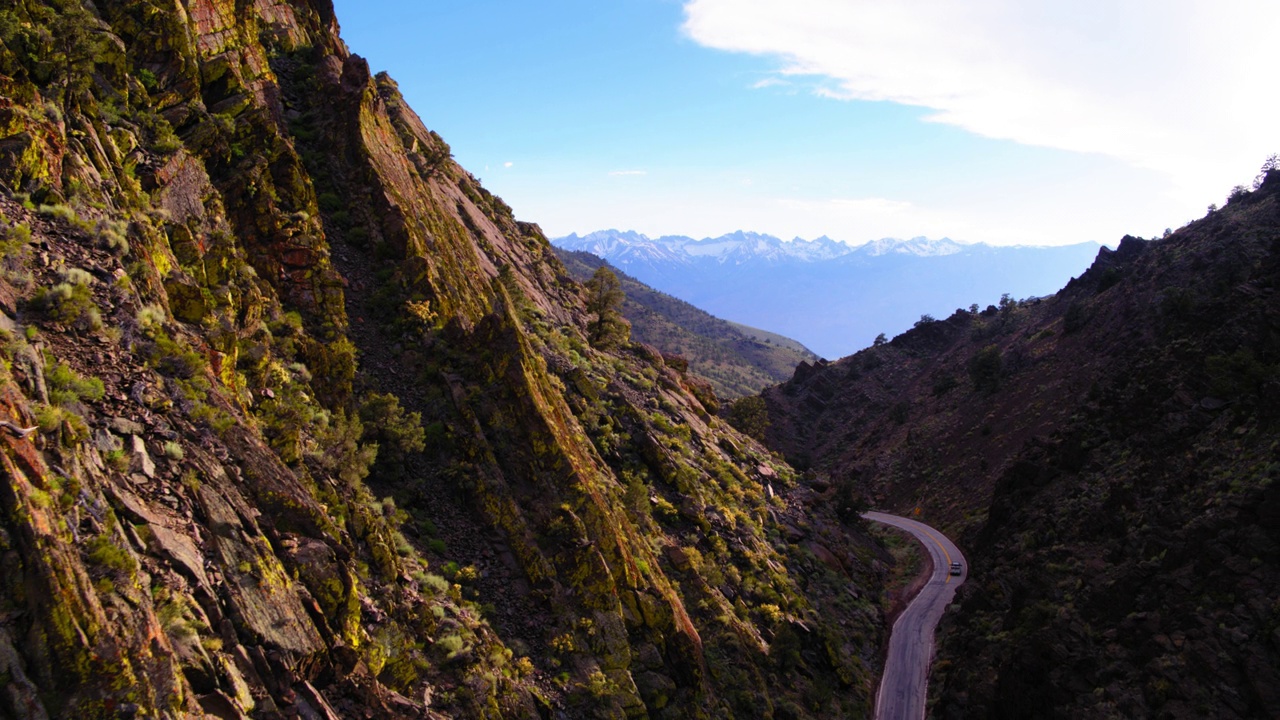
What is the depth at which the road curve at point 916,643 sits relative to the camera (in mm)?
28344

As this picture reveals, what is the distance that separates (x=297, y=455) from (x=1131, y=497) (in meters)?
35.2

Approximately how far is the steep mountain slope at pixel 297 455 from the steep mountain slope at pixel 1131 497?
8109 millimetres

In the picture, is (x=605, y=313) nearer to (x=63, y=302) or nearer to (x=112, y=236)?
(x=112, y=236)

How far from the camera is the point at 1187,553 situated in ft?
79.3

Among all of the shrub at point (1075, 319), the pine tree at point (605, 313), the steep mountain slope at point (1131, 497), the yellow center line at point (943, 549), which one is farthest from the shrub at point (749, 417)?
the shrub at point (1075, 319)

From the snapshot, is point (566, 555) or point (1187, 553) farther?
point (1187, 553)

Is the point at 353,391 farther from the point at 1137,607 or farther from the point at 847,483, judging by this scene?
the point at 847,483

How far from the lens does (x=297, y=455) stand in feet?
47.4

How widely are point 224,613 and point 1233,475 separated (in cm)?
3505

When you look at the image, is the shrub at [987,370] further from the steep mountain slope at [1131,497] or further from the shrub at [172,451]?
the shrub at [172,451]

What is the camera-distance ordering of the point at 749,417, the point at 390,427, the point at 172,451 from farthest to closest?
the point at 749,417, the point at 390,427, the point at 172,451

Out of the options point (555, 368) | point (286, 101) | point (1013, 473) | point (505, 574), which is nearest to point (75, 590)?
point (505, 574)

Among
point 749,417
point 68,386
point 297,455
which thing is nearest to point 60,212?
point 68,386

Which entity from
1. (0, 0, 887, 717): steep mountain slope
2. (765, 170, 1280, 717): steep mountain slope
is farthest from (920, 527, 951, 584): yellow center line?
(0, 0, 887, 717): steep mountain slope
